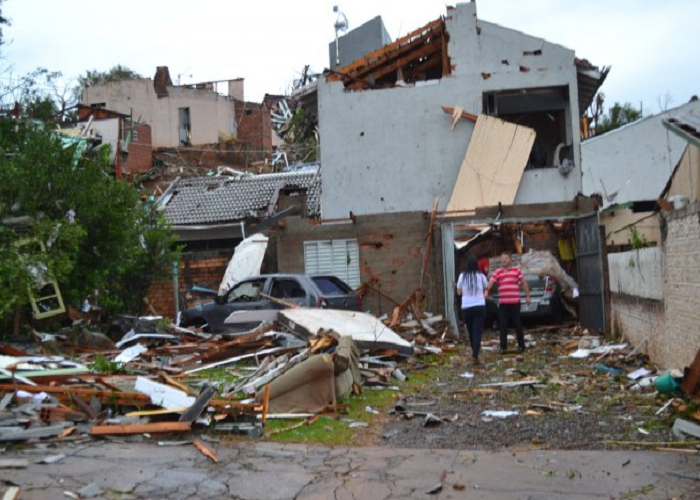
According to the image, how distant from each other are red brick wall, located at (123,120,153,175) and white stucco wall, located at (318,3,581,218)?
14.0 metres

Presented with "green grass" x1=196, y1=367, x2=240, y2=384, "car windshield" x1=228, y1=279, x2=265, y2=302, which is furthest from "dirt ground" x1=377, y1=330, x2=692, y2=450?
"car windshield" x1=228, y1=279, x2=265, y2=302


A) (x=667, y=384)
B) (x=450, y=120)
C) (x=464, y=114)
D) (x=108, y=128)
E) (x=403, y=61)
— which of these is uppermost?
(x=108, y=128)

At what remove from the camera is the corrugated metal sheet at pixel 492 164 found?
20.4m

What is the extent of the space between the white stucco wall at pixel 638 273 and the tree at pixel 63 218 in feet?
31.2

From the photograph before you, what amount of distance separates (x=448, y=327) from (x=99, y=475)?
12.0 metres

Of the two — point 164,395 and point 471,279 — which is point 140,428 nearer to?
point 164,395

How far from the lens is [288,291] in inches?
586

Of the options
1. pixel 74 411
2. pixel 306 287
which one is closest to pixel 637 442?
pixel 74 411

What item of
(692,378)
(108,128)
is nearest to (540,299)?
(692,378)

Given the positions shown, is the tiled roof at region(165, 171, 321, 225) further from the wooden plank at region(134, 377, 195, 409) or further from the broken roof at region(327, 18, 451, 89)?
the wooden plank at region(134, 377, 195, 409)

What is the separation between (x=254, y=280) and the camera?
15562 mm

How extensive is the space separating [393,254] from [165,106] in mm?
26599

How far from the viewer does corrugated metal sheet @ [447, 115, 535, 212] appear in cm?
2042

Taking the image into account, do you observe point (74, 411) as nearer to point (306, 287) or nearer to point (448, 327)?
point (306, 287)
